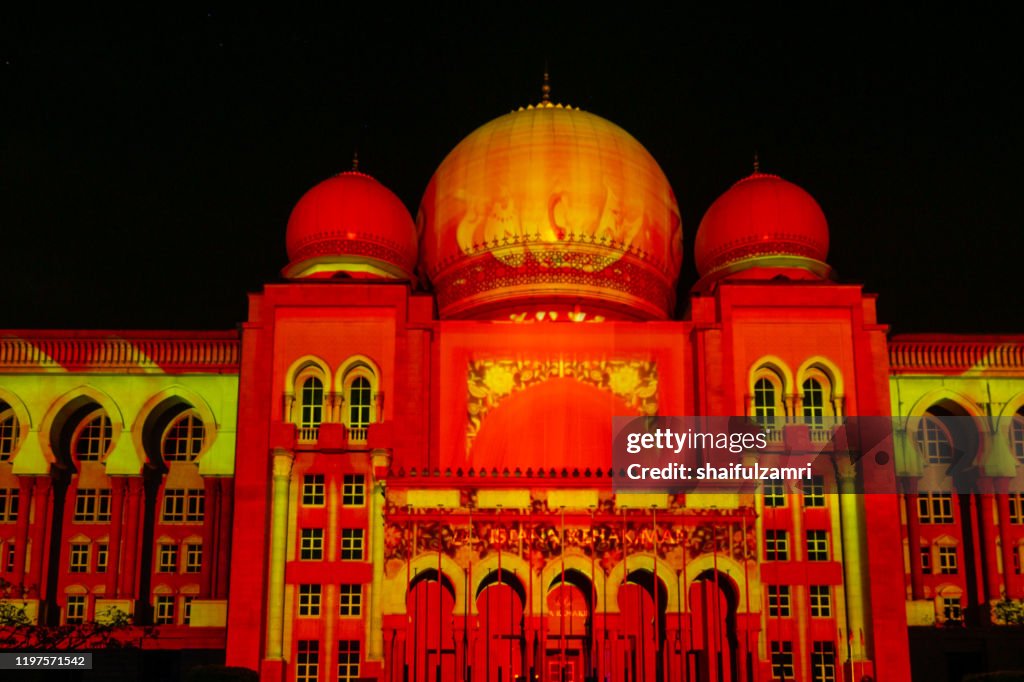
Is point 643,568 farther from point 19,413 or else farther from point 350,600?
point 19,413

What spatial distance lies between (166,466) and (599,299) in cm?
1426

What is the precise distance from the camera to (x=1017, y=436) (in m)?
40.1

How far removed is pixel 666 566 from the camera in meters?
33.9

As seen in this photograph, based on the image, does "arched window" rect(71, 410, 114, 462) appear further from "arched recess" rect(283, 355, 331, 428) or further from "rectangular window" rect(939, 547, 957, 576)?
"rectangular window" rect(939, 547, 957, 576)

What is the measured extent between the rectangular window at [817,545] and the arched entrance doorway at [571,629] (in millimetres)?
6080

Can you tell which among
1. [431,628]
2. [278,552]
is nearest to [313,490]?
[278,552]

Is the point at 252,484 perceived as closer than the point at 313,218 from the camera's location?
Yes

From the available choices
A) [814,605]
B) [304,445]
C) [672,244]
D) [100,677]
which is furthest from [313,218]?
[814,605]

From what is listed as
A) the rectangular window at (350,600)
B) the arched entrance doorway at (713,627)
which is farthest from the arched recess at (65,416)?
the arched entrance doorway at (713,627)

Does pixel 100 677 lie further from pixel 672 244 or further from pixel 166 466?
pixel 672 244

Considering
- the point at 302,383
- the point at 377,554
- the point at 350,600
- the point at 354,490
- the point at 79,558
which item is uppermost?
the point at 302,383

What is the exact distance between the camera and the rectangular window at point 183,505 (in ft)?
132

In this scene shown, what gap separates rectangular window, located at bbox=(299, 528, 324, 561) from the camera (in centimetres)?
3512

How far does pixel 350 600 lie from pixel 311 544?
1.84 meters
